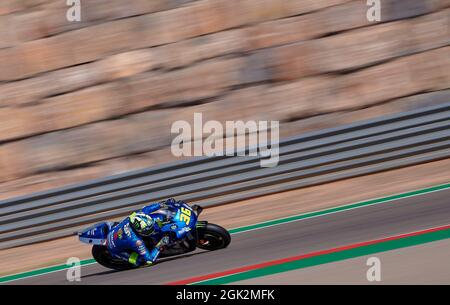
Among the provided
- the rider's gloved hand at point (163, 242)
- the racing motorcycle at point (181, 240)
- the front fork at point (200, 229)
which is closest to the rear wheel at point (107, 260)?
the racing motorcycle at point (181, 240)

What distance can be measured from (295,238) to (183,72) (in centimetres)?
460

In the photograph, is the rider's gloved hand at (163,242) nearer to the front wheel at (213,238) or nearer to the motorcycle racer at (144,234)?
the motorcycle racer at (144,234)

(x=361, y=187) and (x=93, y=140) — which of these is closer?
(x=361, y=187)

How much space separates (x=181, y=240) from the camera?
8883mm

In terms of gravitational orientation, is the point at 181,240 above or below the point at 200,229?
below

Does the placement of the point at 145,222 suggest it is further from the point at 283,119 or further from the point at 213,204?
the point at 283,119

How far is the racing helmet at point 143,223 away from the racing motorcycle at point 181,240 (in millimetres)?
195

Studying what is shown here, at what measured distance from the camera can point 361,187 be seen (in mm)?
11562

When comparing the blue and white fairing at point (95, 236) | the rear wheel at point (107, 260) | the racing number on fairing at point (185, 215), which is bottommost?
the rear wheel at point (107, 260)

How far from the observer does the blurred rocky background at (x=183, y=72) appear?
42.8 ft

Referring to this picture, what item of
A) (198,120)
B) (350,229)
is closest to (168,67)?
(198,120)

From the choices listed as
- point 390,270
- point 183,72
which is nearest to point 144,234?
point 390,270

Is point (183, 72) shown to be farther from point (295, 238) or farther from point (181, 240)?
point (181, 240)

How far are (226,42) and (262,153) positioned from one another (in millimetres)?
2404
